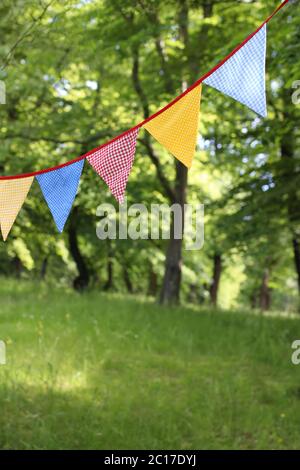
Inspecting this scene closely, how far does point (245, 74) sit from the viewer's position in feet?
11.0

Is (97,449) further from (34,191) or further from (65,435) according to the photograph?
(34,191)

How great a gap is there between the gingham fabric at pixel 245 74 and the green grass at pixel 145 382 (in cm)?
350

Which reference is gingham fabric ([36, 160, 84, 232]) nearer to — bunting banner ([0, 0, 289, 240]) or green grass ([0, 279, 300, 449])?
bunting banner ([0, 0, 289, 240])

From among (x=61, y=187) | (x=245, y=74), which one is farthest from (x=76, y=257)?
(x=245, y=74)

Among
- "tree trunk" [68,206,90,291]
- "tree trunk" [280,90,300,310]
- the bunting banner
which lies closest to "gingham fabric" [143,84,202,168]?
the bunting banner

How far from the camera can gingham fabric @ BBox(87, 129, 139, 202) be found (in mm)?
3676

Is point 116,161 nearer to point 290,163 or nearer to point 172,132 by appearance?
point 172,132

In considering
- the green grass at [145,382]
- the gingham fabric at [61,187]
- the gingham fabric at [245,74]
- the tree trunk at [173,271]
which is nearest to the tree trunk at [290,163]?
the green grass at [145,382]

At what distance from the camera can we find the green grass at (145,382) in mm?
5383

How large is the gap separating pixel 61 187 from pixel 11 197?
1.28 ft

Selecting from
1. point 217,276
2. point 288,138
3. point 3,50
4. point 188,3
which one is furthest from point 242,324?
point 217,276

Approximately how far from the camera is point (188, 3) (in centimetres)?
805

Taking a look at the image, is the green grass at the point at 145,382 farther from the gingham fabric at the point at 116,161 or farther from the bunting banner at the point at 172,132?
the gingham fabric at the point at 116,161

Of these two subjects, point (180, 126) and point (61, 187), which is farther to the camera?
point (61, 187)
